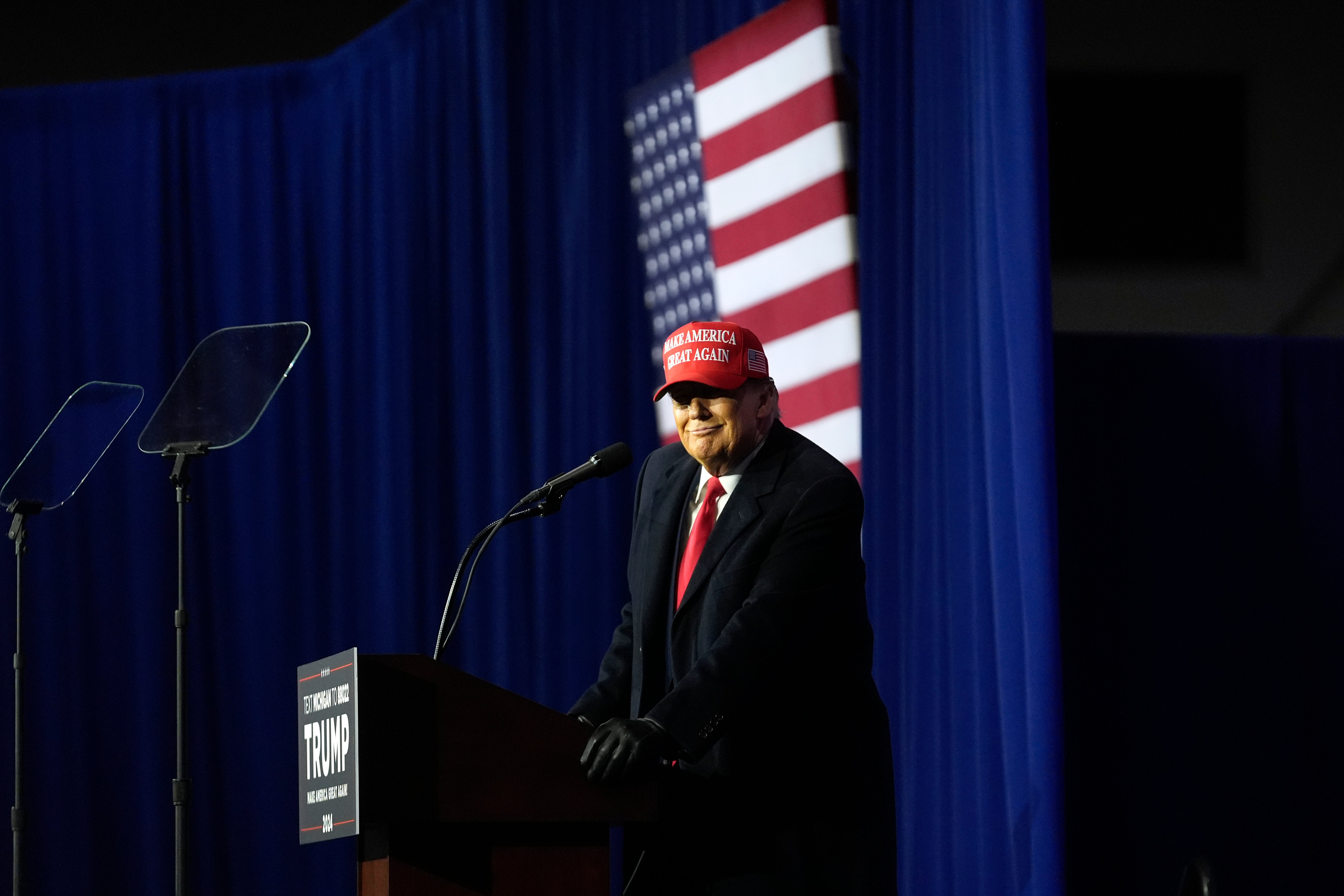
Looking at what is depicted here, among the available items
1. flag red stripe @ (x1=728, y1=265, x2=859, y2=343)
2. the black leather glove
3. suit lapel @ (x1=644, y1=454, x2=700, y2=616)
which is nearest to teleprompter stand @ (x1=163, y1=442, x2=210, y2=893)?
flag red stripe @ (x1=728, y1=265, x2=859, y2=343)

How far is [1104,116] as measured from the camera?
6.59 m

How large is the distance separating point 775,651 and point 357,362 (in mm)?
3477

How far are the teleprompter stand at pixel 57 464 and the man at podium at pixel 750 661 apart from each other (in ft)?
7.44

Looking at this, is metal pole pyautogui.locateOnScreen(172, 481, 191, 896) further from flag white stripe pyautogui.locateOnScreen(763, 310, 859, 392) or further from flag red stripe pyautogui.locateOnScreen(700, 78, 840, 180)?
flag red stripe pyautogui.locateOnScreen(700, 78, 840, 180)

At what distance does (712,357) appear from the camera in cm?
239

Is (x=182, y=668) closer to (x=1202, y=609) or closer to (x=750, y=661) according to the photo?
(x=750, y=661)

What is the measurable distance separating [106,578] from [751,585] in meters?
3.80

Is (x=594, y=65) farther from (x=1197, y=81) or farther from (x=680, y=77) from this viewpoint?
(x=1197, y=81)

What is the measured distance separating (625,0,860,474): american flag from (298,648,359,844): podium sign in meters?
2.24

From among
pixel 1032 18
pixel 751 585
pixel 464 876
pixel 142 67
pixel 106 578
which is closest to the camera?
pixel 464 876

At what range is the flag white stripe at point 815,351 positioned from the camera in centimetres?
409

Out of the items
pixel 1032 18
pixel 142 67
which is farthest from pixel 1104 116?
pixel 142 67

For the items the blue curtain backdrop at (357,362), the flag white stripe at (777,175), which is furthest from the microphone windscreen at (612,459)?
the flag white stripe at (777,175)

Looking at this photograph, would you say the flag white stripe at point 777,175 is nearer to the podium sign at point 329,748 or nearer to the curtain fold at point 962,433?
the curtain fold at point 962,433
